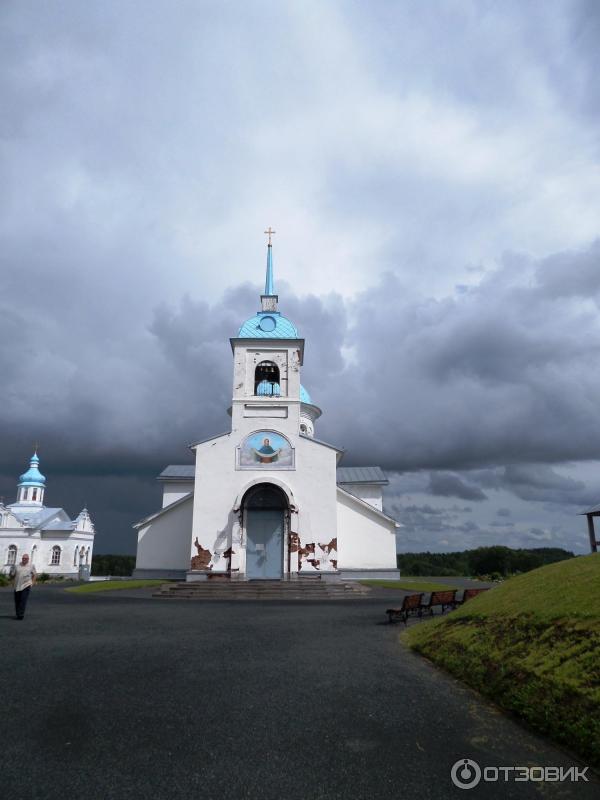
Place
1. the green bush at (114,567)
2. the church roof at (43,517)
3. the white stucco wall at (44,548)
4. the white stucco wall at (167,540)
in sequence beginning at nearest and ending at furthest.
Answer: the white stucco wall at (167,540)
the white stucco wall at (44,548)
the church roof at (43,517)
the green bush at (114,567)

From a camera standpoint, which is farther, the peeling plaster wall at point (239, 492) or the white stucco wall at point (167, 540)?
the white stucco wall at point (167, 540)

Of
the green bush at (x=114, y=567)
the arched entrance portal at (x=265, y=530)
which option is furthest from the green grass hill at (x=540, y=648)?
the green bush at (x=114, y=567)

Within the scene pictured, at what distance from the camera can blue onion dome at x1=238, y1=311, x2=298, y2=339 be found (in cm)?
3091

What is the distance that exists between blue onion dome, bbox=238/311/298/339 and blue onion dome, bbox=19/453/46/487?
39405 millimetres

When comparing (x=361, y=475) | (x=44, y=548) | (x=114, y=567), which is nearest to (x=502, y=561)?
(x=361, y=475)

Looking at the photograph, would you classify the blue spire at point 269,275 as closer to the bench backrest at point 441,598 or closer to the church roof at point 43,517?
the bench backrest at point 441,598

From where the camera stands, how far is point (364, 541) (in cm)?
3083

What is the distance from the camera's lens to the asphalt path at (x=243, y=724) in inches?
192

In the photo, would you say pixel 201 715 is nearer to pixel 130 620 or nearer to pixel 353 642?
pixel 353 642

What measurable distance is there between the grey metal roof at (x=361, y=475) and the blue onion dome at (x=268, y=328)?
13.8 metres

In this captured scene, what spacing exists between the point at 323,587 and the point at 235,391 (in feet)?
38.4

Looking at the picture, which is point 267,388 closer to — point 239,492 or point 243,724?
point 239,492

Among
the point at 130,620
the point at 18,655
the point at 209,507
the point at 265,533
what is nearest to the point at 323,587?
the point at 265,533

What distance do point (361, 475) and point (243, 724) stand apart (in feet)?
116
